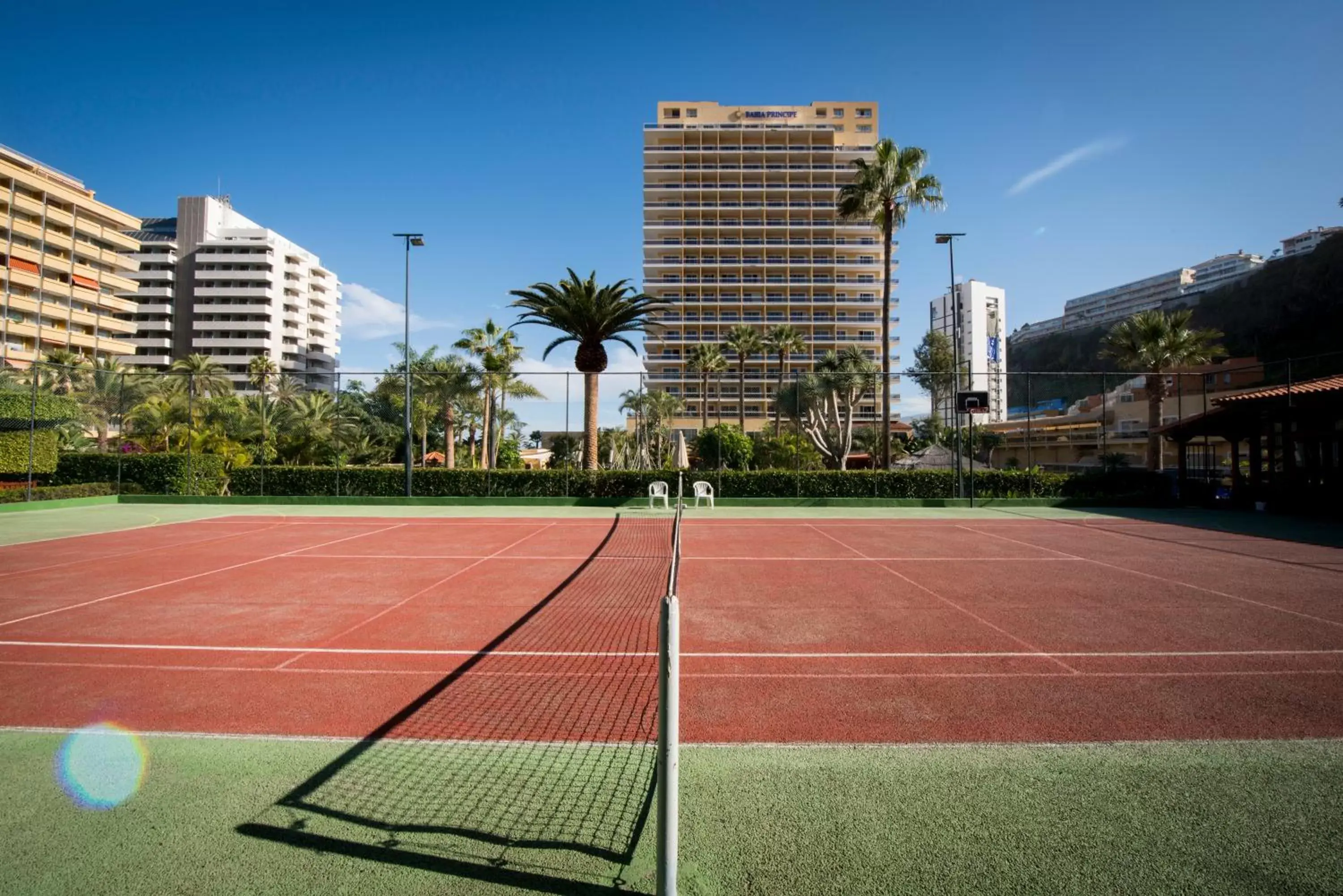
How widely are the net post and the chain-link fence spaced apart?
18.2 m

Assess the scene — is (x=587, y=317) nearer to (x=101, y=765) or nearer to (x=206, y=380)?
(x=101, y=765)

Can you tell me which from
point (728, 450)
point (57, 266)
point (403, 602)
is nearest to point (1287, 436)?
point (403, 602)

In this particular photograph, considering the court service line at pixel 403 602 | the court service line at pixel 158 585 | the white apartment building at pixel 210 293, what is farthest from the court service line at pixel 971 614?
the white apartment building at pixel 210 293

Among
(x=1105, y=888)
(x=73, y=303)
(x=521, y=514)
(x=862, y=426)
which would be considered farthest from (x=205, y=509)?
(x=862, y=426)

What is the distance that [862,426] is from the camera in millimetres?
82938

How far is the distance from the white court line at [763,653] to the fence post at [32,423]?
2228cm

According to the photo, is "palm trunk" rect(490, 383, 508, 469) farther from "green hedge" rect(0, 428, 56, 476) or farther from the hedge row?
"green hedge" rect(0, 428, 56, 476)

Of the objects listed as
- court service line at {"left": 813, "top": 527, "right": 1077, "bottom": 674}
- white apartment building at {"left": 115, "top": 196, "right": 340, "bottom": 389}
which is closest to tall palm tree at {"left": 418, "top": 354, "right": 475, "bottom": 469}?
court service line at {"left": 813, "top": 527, "right": 1077, "bottom": 674}

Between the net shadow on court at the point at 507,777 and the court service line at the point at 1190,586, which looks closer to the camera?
the net shadow on court at the point at 507,777

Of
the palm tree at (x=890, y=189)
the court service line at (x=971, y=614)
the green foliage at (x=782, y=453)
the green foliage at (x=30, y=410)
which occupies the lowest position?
the court service line at (x=971, y=614)

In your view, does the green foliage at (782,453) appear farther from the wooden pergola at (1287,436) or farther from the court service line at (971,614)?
the court service line at (971,614)

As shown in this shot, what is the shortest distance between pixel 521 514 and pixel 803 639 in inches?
615

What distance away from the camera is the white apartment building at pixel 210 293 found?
308 feet

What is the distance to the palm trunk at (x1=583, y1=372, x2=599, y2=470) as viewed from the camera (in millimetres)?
26094
